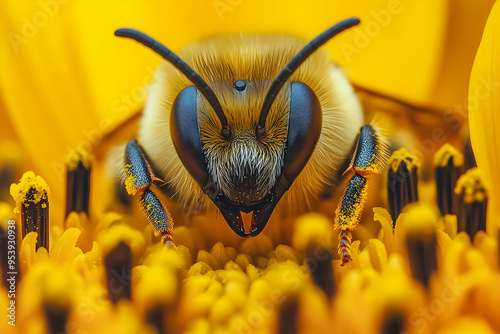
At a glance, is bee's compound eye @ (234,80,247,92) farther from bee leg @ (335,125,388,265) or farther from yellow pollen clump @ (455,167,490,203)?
yellow pollen clump @ (455,167,490,203)

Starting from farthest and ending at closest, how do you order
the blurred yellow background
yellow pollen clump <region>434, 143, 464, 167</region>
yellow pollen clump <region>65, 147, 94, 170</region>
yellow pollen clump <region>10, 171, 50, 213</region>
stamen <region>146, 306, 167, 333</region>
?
the blurred yellow background < yellow pollen clump <region>65, 147, 94, 170</region> < yellow pollen clump <region>434, 143, 464, 167</region> < yellow pollen clump <region>10, 171, 50, 213</region> < stamen <region>146, 306, 167, 333</region>

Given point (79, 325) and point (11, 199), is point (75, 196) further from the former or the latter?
point (79, 325)

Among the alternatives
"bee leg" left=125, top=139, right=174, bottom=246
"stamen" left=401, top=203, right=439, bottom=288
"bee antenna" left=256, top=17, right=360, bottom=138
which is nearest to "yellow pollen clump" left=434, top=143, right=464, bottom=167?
"stamen" left=401, top=203, right=439, bottom=288

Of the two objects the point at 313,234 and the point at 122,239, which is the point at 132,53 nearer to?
the point at 122,239

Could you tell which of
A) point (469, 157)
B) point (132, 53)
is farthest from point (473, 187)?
point (132, 53)

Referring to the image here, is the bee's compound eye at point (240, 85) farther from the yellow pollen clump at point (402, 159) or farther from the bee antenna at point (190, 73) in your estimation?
the yellow pollen clump at point (402, 159)

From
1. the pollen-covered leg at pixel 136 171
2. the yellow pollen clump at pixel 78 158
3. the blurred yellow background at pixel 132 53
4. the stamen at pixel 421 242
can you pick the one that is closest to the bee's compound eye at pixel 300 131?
the stamen at pixel 421 242
